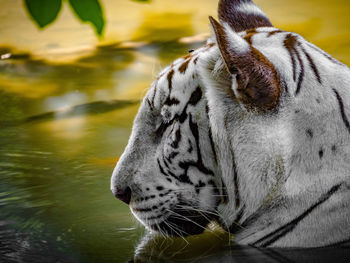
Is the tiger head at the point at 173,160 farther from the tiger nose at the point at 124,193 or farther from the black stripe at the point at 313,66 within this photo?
the black stripe at the point at 313,66

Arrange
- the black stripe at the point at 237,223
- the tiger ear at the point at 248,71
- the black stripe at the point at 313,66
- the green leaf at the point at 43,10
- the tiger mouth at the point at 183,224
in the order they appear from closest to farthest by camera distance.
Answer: the green leaf at the point at 43,10 → the tiger ear at the point at 248,71 → the black stripe at the point at 313,66 → the black stripe at the point at 237,223 → the tiger mouth at the point at 183,224

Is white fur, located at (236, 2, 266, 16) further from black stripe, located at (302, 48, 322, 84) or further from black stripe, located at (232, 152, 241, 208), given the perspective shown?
black stripe, located at (232, 152, 241, 208)

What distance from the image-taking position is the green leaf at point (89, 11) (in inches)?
28.6

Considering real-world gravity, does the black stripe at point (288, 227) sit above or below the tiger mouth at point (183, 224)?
above

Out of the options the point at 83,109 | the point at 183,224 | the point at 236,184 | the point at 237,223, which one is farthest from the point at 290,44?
the point at 83,109

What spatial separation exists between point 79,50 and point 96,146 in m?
2.00

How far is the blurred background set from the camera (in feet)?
6.26

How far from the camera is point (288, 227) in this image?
1.47 metres

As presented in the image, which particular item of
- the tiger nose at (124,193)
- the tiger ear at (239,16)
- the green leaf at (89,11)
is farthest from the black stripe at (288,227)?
the green leaf at (89,11)

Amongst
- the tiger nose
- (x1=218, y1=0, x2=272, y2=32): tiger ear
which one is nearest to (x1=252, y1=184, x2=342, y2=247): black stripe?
the tiger nose

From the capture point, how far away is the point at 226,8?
1.87 metres

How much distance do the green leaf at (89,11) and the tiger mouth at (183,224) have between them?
3.26 ft

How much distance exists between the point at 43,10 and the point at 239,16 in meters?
1.22

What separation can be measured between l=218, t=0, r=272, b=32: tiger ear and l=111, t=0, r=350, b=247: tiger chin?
0.09 meters
